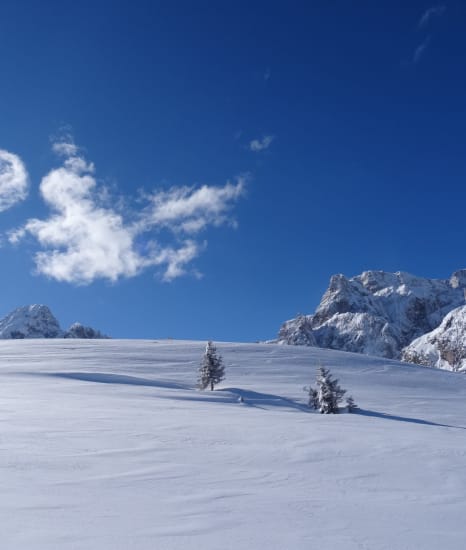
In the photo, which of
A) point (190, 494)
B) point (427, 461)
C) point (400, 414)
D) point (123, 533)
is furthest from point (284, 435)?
point (400, 414)

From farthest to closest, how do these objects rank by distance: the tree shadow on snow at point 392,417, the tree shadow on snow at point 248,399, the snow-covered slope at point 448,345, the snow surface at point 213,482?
1. the snow-covered slope at point 448,345
2. the tree shadow on snow at point 248,399
3. the tree shadow on snow at point 392,417
4. the snow surface at point 213,482

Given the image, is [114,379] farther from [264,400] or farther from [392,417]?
[392,417]

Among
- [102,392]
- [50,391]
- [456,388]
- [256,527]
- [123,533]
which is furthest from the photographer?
[456,388]

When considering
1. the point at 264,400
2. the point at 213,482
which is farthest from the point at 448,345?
the point at 213,482

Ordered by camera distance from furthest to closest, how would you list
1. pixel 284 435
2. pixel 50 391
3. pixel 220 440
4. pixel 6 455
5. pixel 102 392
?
pixel 102 392 < pixel 50 391 < pixel 284 435 < pixel 220 440 < pixel 6 455

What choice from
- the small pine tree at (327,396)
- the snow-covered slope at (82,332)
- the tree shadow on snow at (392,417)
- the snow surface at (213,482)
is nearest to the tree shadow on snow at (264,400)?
the small pine tree at (327,396)

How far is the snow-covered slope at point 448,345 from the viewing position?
12312 cm

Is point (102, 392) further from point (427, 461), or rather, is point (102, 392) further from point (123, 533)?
point (123, 533)

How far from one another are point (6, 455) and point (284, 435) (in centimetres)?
662

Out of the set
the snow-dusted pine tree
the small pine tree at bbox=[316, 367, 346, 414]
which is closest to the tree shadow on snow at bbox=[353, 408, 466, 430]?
the small pine tree at bbox=[316, 367, 346, 414]

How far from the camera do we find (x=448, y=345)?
129m

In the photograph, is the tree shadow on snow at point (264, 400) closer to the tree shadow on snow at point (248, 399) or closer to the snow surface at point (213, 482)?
the tree shadow on snow at point (248, 399)

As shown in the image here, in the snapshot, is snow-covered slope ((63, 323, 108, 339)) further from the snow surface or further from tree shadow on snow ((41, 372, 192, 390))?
the snow surface

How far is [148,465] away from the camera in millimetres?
8398
